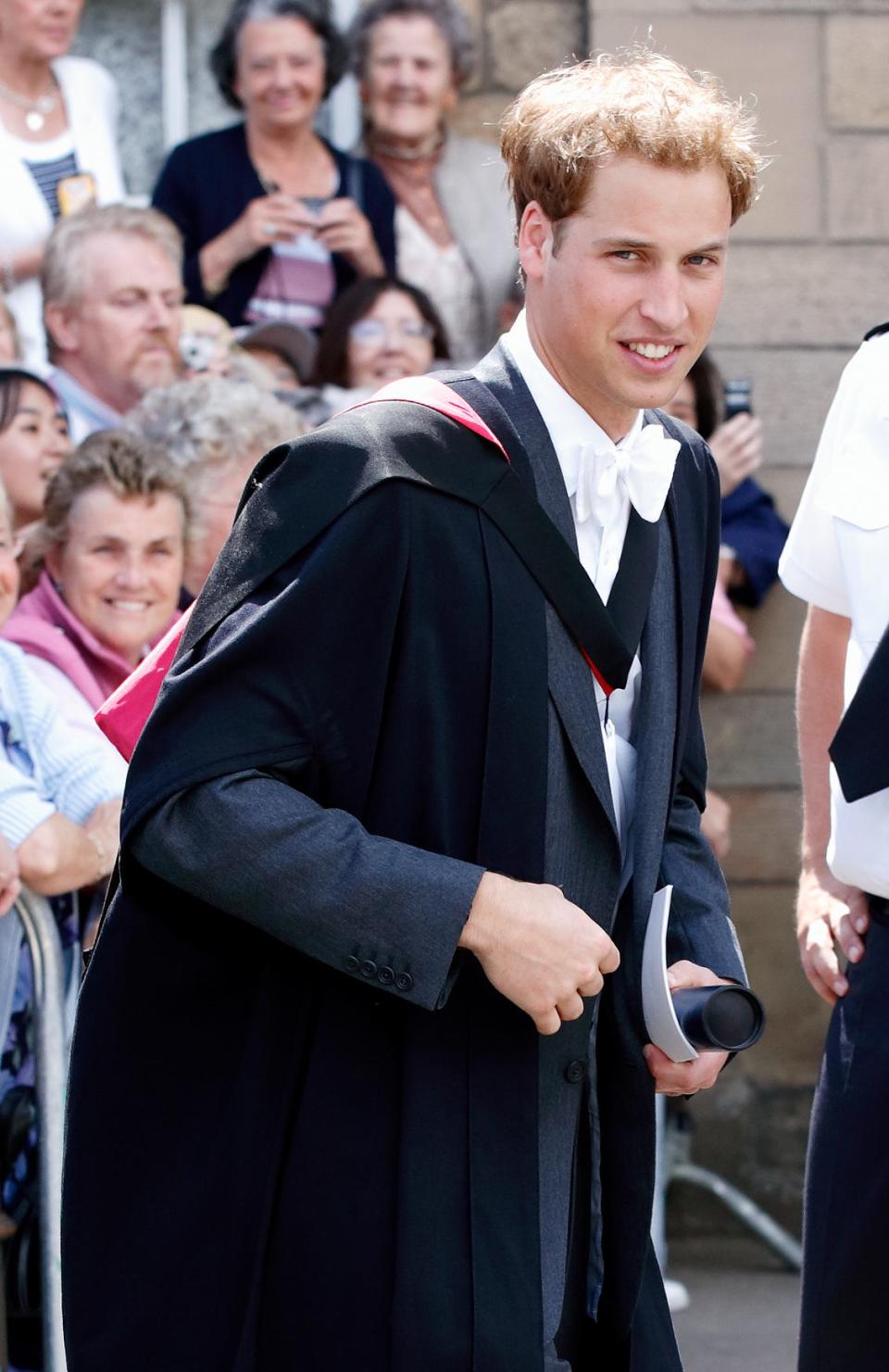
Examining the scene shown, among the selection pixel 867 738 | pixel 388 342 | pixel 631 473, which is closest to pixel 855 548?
pixel 867 738

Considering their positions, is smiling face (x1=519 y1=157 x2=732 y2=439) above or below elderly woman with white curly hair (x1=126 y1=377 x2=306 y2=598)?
above

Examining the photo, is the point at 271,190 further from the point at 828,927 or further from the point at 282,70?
the point at 828,927

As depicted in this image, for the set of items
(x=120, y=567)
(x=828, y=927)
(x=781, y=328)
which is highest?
(x=781, y=328)

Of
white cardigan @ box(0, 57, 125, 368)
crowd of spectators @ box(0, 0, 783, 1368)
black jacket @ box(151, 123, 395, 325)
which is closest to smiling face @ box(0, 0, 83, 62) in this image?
crowd of spectators @ box(0, 0, 783, 1368)

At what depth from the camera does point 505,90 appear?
5.65 meters

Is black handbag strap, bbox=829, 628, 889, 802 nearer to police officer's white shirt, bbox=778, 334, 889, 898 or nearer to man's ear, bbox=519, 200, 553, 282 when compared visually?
police officer's white shirt, bbox=778, 334, 889, 898

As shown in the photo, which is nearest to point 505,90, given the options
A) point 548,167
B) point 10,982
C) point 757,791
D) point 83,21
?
point 83,21

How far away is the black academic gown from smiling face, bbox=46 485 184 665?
2.03 meters

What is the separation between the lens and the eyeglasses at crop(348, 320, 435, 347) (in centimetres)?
507

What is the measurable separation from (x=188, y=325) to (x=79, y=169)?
48 cm

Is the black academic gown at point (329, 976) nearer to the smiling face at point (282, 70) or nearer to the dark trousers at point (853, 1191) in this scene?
the dark trousers at point (853, 1191)

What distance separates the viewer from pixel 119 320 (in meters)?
4.69

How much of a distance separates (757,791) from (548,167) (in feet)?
11.6

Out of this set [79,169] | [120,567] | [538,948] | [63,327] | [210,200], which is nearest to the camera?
[538,948]
